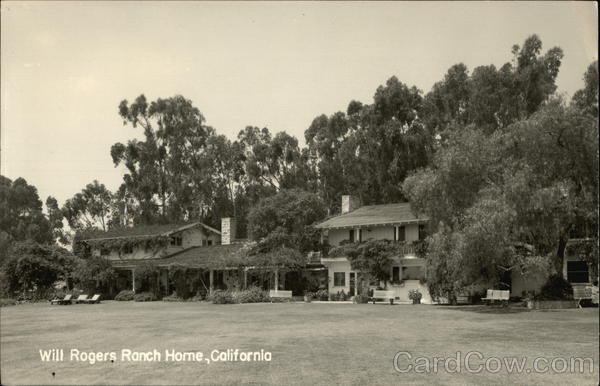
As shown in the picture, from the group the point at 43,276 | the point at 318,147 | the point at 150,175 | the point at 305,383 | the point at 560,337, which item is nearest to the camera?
the point at 305,383

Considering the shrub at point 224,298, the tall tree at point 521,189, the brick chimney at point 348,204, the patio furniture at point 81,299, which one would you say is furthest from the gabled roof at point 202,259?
the tall tree at point 521,189

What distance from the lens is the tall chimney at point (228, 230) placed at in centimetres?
5416

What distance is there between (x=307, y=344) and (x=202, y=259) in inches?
1283

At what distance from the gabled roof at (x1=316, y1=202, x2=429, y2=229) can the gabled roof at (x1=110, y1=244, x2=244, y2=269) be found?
6.92 metres

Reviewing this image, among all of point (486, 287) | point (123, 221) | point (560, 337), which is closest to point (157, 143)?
point (123, 221)

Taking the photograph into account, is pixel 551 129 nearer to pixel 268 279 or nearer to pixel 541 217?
pixel 541 217

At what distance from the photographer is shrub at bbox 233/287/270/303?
3934 centimetres

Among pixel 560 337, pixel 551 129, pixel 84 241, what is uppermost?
pixel 551 129

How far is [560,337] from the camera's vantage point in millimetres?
16812

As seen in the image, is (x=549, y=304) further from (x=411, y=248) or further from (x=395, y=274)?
(x=395, y=274)

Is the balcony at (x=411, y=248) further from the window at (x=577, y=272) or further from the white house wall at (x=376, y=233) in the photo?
the window at (x=577, y=272)

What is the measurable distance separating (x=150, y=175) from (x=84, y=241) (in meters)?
8.19

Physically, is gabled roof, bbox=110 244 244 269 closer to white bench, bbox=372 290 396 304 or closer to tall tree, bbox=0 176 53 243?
white bench, bbox=372 290 396 304

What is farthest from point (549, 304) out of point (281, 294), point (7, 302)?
point (7, 302)
